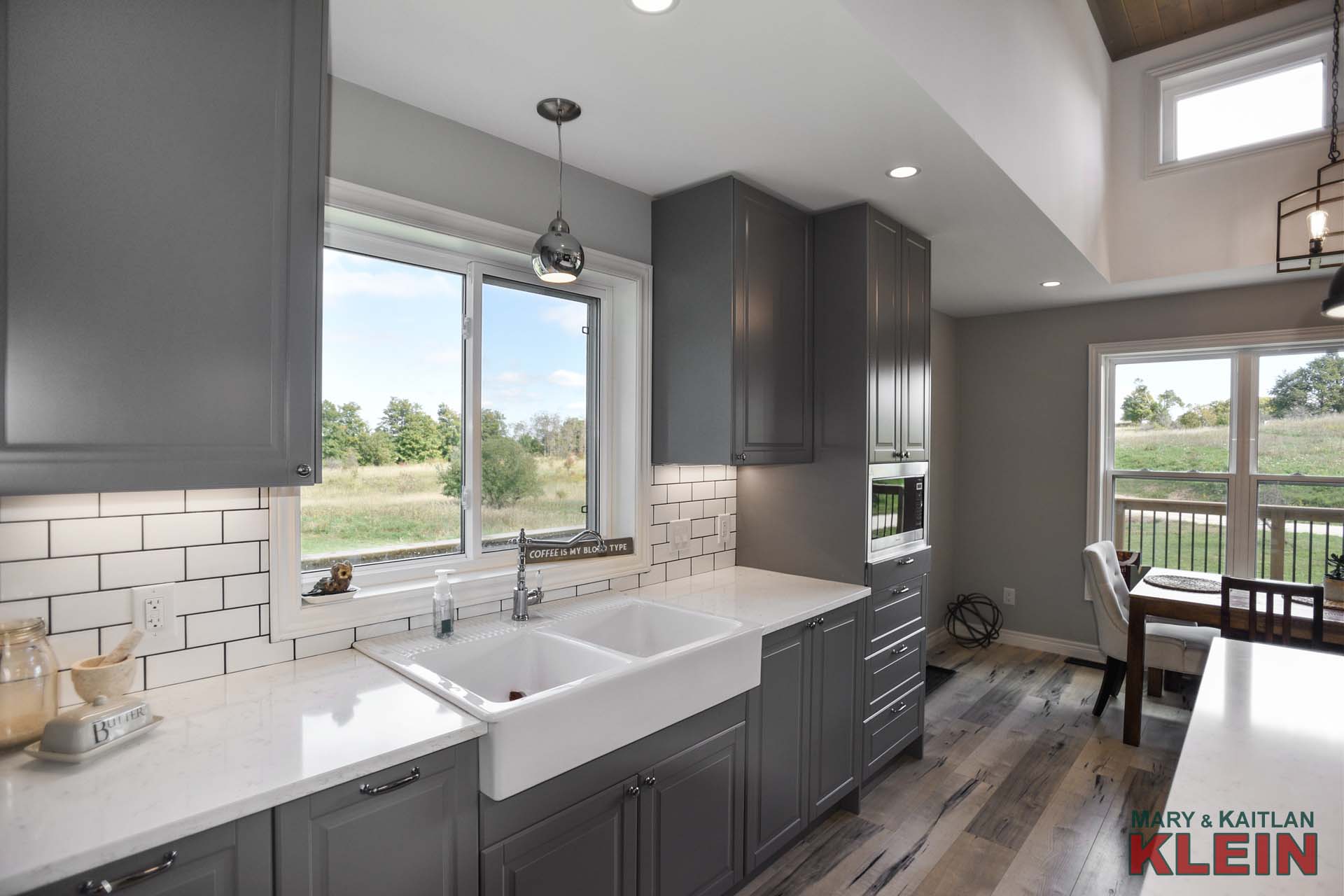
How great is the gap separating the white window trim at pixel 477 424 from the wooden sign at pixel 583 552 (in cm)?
3

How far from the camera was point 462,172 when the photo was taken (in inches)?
82.6

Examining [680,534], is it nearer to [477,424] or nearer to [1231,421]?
[477,424]

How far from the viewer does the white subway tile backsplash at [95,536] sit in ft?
4.58

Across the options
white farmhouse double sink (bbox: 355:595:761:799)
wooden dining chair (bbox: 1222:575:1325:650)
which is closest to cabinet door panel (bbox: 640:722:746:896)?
white farmhouse double sink (bbox: 355:595:761:799)

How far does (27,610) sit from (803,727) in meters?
2.19

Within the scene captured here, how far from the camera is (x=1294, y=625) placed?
2818 millimetres

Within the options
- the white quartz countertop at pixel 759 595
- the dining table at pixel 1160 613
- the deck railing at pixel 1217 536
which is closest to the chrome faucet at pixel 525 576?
the white quartz countertop at pixel 759 595

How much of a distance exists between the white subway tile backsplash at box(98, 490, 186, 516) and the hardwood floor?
2.10 meters

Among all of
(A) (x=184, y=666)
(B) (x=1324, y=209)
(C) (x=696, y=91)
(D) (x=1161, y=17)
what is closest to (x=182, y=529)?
(A) (x=184, y=666)

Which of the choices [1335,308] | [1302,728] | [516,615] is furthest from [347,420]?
[1335,308]

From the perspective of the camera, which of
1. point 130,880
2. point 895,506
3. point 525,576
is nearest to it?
point 130,880

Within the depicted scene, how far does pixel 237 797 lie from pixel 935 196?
281 cm

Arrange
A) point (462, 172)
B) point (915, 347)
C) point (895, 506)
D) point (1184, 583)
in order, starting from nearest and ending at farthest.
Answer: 1. point (462, 172)
2. point (895, 506)
3. point (915, 347)
4. point (1184, 583)

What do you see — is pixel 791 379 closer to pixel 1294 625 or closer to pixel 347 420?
pixel 347 420
